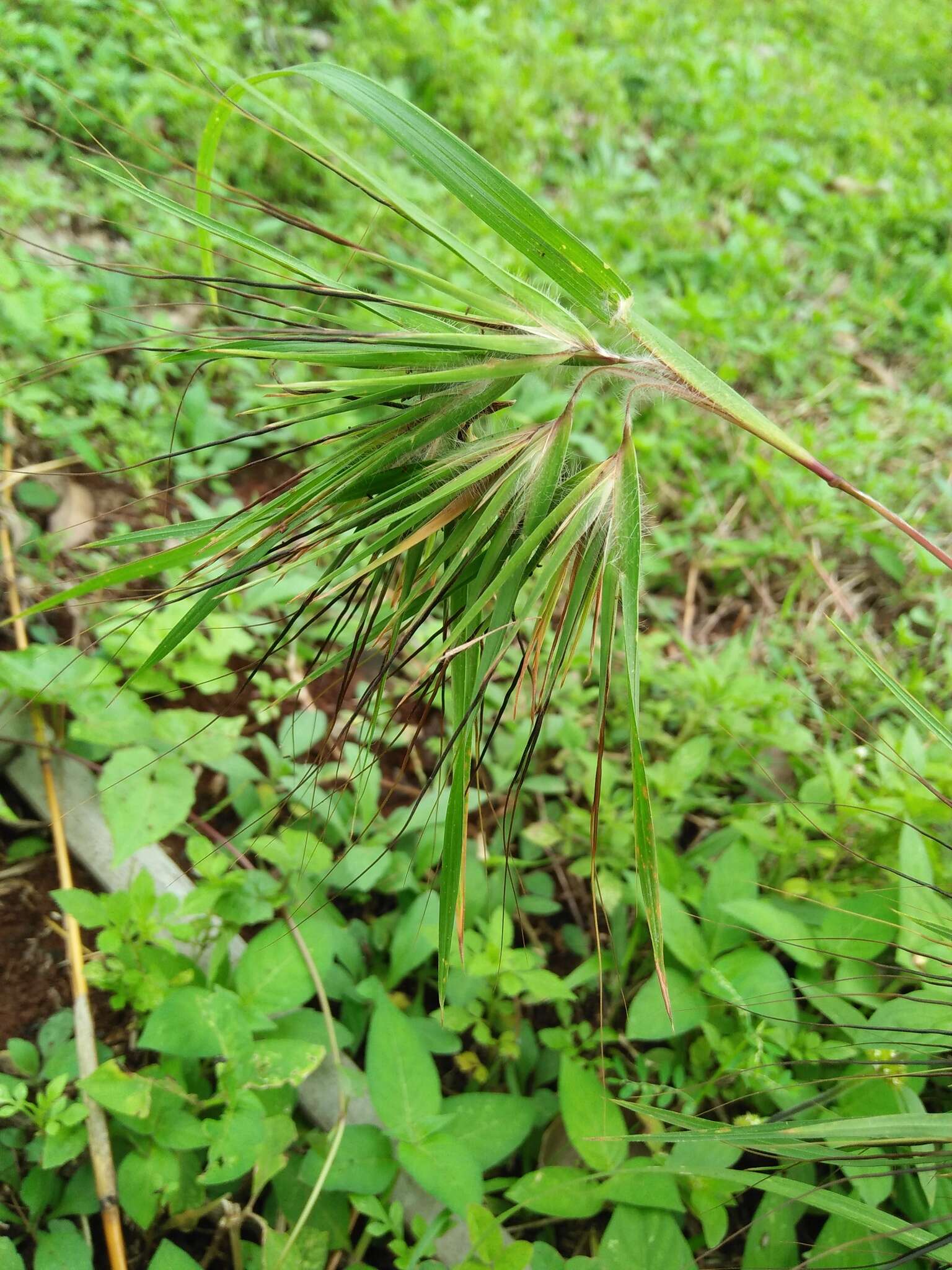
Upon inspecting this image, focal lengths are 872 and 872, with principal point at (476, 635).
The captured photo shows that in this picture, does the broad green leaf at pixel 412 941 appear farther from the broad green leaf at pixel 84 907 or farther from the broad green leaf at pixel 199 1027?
the broad green leaf at pixel 84 907

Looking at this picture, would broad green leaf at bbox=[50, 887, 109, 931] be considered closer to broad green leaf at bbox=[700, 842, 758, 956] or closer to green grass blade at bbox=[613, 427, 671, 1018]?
green grass blade at bbox=[613, 427, 671, 1018]

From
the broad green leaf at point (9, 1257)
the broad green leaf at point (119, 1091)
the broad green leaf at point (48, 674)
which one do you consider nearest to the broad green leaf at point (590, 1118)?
the broad green leaf at point (119, 1091)

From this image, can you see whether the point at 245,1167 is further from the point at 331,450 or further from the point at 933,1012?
the point at 331,450

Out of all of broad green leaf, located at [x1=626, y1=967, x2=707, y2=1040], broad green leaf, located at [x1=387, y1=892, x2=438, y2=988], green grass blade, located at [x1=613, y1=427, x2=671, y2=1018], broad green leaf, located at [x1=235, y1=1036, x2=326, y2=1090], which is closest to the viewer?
green grass blade, located at [x1=613, y1=427, x2=671, y2=1018]

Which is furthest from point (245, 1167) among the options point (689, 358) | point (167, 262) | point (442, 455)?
point (167, 262)

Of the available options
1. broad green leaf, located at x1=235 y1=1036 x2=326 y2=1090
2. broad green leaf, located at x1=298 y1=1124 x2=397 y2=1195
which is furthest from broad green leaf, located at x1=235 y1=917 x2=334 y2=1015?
broad green leaf, located at x1=298 y1=1124 x2=397 y2=1195

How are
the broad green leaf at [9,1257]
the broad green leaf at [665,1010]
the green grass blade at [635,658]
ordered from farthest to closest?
the broad green leaf at [665,1010] → the broad green leaf at [9,1257] → the green grass blade at [635,658]

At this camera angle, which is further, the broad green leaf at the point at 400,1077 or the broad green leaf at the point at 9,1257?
the broad green leaf at the point at 400,1077
